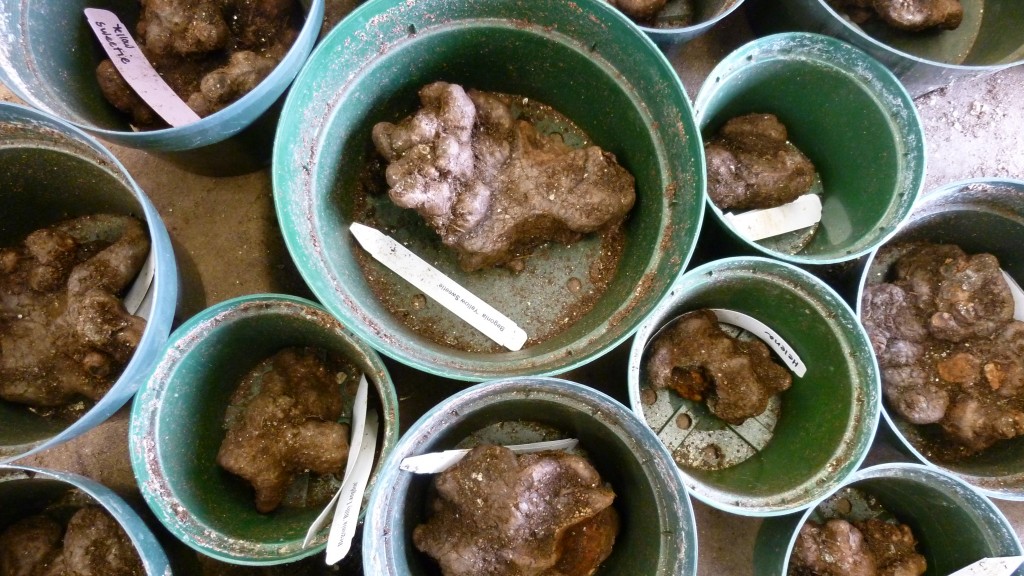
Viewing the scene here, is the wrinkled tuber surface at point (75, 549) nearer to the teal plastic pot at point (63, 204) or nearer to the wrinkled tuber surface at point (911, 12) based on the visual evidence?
the teal plastic pot at point (63, 204)

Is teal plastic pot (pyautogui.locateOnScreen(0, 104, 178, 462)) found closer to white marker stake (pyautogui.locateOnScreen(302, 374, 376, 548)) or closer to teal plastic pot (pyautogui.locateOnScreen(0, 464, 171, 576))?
teal plastic pot (pyautogui.locateOnScreen(0, 464, 171, 576))

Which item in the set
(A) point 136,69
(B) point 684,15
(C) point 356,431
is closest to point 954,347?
(B) point 684,15

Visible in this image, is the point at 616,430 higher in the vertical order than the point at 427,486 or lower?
higher

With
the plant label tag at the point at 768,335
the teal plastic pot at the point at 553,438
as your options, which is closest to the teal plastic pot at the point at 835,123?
the plant label tag at the point at 768,335

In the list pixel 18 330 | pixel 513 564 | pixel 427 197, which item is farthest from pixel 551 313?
pixel 18 330

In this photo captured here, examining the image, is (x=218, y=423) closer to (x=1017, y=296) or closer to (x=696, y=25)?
(x=696, y=25)

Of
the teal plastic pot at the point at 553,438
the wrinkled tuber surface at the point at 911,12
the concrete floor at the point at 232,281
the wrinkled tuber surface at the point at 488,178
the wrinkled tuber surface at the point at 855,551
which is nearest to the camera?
the teal plastic pot at the point at 553,438

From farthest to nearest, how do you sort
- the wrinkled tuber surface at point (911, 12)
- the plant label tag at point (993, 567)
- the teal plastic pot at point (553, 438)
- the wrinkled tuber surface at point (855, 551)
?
the wrinkled tuber surface at point (911, 12)
the wrinkled tuber surface at point (855, 551)
the plant label tag at point (993, 567)
the teal plastic pot at point (553, 438)

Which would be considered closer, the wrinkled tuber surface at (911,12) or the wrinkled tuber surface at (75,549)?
the wrinkled tuber surface at (75,549)

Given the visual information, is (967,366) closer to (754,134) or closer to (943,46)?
(754,134)
